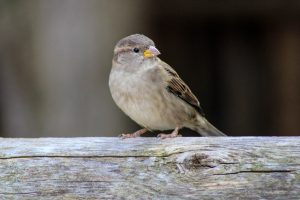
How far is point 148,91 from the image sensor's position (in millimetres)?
4168

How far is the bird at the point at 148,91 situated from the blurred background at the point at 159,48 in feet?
4.98

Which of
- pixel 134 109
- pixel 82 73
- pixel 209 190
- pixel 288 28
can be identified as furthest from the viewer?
pixel 288 28

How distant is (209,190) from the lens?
2.72 meters

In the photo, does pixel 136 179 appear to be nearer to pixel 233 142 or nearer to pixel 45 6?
A: pixel 233 142

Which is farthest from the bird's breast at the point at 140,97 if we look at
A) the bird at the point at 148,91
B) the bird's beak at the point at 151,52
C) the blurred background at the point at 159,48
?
the blurred background at the point at 159,48

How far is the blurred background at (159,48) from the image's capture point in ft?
19.1

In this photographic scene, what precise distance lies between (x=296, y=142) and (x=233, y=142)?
0.21 meters

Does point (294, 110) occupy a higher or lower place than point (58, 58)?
lower

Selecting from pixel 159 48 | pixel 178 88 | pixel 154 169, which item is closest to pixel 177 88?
pixel 178 88

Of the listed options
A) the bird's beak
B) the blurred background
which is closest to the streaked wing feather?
the bird's beak

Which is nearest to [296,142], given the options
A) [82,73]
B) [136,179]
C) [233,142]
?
[233,142]

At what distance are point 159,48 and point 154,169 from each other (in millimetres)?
4213

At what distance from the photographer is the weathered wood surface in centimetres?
A: 271

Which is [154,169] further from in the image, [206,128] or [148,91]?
[206,128]
